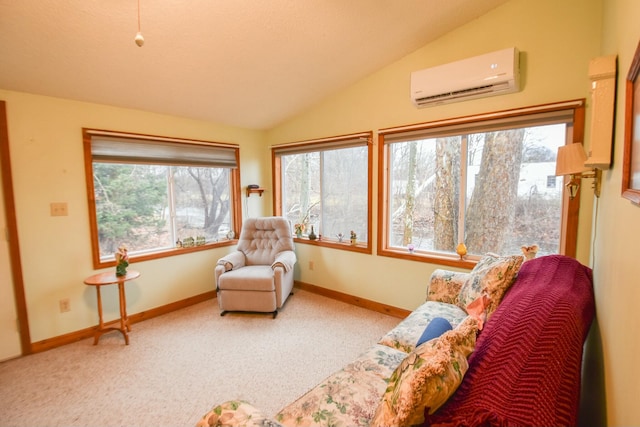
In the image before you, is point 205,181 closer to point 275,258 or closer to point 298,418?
point 275,258

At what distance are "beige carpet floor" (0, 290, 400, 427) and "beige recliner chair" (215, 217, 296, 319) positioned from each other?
0.18m

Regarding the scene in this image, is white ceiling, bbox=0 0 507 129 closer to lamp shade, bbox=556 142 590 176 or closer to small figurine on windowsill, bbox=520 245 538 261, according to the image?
lamp shade, bbox=556 142 590 176

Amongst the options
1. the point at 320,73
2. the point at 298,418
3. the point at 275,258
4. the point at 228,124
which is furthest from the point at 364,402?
the point at 228,124

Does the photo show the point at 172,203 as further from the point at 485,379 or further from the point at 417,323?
the point at 485,379

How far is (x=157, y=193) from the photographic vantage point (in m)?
3.33

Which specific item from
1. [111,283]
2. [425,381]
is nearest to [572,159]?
[425,381]

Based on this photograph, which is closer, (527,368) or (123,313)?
(527,368)

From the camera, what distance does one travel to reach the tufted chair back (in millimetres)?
3713

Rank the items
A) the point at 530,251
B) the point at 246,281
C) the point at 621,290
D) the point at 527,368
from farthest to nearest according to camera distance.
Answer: the point at 246,281 < the point at 530,251 < the point at 621,290 < the point at 527,368

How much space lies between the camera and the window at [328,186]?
344cm

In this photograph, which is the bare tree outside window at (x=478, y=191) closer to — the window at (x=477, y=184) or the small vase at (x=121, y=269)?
the window at (x=477, y=184)

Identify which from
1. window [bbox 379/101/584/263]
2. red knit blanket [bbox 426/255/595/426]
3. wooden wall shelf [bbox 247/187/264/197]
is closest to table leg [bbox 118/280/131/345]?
wooden wall shelf [bbox 247/187/264/197]

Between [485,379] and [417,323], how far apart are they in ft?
4.04

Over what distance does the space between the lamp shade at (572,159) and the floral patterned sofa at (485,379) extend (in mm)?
604
